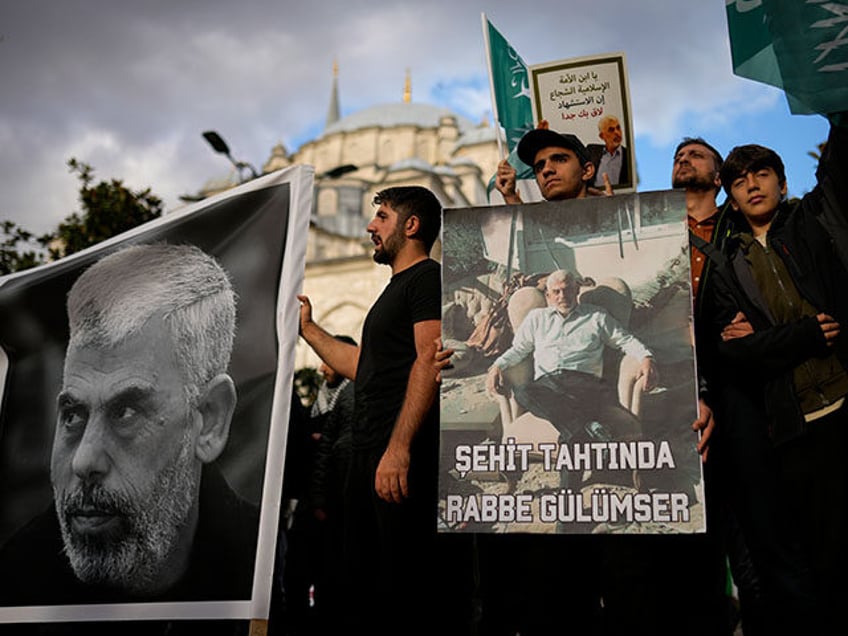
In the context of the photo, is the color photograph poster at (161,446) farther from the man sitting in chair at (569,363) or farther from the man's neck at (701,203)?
the man's neck at (701,203)

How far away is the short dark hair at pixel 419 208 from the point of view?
3.60 m

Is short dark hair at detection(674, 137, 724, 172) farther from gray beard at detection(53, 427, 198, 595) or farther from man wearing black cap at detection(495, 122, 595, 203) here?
gray beard at detection(53, 427, 198, 595)

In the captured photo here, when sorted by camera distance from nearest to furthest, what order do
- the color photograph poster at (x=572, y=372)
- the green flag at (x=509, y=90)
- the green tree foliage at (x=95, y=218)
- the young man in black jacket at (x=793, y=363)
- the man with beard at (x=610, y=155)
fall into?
the color photograph poster at (x=572, y=372)
the young man in black jacket at (x=793, y=363)
the man with beard at (x=610, y=155)
the green flag at (x=509, y=90)
the green tree foliage at (x=95, y=218)

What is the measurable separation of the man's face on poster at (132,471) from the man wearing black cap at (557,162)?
1.72m

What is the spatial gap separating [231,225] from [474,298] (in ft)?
4.94

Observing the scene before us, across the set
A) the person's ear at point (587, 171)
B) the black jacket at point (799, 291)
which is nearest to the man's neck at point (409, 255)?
the person's ear at point (587, 171)

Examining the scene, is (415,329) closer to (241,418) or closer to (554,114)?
(241,418)

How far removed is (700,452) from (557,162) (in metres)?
1.30

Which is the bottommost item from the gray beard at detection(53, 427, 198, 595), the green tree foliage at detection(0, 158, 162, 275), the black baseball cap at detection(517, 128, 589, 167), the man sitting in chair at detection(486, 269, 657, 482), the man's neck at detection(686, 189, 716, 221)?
the gray beard at detection(53, 427, 198, 595)

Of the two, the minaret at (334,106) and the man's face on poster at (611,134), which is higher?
the minaret at (334,106)

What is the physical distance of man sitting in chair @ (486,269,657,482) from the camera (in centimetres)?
265

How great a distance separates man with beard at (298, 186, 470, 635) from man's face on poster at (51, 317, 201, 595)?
0.76m

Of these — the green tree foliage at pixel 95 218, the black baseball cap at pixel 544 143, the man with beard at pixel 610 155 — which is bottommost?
the black baseball cap at pixel 544 143

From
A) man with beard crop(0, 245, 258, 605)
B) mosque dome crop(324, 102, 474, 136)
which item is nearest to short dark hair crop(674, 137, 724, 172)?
man with beard crop(0, 245, 258, 605)
